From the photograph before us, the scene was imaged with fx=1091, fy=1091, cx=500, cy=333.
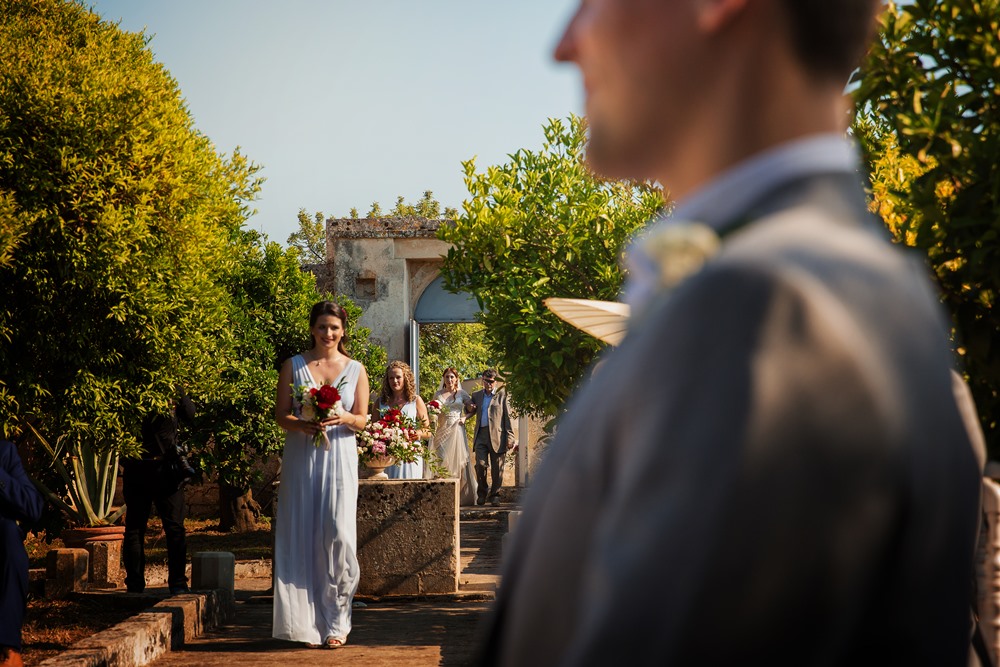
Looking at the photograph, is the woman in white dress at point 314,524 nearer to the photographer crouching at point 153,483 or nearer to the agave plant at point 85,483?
the photographer crouching at point 153,483

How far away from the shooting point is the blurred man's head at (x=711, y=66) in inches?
30.5

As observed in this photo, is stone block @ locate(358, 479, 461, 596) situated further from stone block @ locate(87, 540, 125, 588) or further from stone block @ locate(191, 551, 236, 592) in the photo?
stone block @ locate(87, 540, 125, 588)

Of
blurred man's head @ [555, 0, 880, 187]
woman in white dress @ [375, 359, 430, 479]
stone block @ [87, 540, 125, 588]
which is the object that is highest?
woman in white dress @ [375, 359, 430, 479]

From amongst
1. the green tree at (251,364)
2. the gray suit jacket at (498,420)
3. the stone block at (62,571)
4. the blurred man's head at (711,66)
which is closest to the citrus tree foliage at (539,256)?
the green tree at (251,364)

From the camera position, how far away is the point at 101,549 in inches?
447

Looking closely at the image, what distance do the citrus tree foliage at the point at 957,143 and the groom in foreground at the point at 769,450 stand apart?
2582mm

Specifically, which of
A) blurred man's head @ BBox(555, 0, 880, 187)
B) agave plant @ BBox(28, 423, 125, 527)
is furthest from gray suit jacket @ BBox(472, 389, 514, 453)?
blurred man's head @ BBox(555, 0, 880, 187)

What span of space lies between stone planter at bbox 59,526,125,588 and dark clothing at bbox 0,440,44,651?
5.14 m

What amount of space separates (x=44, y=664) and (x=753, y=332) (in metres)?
5.97

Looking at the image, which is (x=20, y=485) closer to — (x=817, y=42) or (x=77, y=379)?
(x=77, y=379)

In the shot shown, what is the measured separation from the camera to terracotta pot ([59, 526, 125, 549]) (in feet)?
37.9

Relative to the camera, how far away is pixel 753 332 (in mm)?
614

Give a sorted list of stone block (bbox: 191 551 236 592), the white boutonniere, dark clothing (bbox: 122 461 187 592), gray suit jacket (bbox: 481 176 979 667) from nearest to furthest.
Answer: gray suit jacket (bbox: 481 176 979 667) → the white boutonniere → stone block (bbox: 191 551 236 592) → dark clothing (bbox: 122 461 187 592)

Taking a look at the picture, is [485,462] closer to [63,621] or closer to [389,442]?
[389,442]
